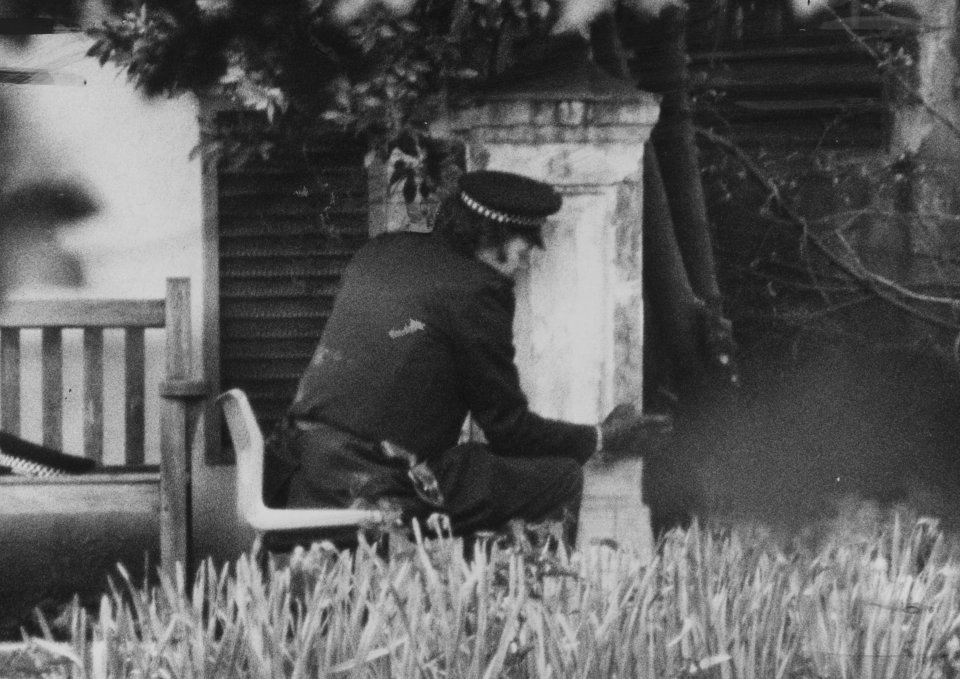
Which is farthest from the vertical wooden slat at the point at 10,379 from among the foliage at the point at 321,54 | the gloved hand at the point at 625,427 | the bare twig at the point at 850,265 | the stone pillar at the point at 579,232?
the bare twig at the point at 850,265

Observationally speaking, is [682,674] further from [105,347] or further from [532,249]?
[105,347]

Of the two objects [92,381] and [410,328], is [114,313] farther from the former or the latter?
[410,328]

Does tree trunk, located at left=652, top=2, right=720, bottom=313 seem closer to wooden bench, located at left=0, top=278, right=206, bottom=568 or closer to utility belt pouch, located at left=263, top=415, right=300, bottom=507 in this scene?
wooden bench, located at left=0, top=278, right=206, bottom=568

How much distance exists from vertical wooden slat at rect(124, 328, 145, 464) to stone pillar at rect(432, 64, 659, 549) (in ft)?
4.24

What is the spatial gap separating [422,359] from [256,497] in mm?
455

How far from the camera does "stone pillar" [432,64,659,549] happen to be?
14.7 feet

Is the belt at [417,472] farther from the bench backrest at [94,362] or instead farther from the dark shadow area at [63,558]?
the dark shadow area at [63,558]

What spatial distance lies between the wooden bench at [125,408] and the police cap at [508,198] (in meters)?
1.11

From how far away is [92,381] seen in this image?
5453 mm

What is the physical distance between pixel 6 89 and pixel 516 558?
119 cm

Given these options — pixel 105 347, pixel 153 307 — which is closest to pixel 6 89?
pixel 153 307

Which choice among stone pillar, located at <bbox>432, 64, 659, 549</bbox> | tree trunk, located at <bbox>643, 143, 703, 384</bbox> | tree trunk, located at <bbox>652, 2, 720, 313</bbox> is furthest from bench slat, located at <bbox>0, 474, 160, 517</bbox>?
tree trunk, located at <bbox>652, 2, 720, 313</bbox>

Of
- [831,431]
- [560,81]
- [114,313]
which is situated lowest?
[831,431]

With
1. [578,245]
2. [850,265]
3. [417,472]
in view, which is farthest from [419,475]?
[850,265]
